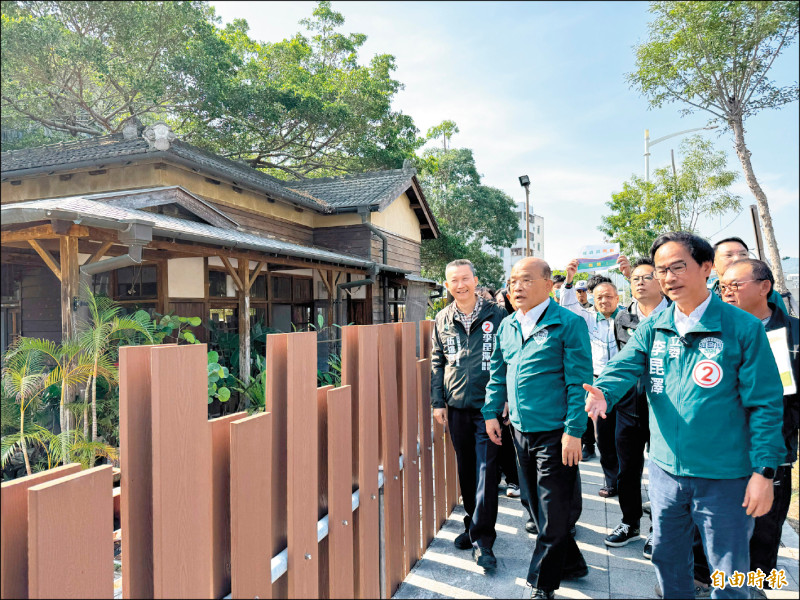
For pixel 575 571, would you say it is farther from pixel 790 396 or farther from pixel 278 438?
pixel 278 438

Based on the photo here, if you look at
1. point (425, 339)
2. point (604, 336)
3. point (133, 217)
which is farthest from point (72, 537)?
point (604, 336)

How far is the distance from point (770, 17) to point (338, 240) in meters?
10.1

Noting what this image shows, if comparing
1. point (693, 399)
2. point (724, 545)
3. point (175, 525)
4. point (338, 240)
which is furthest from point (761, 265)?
point (338, 240)

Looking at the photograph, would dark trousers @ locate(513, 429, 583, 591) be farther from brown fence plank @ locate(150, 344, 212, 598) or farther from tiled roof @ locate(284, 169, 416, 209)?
tiled roof @ locate(284, 169, 416, 209)

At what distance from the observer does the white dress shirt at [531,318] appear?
2.78 m

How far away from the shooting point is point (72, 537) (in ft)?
3.19

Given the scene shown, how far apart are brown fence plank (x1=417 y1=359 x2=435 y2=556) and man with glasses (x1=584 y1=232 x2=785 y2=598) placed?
51.3 inches

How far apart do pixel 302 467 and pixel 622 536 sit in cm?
255

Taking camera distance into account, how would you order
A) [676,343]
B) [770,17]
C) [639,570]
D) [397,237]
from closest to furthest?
1. [676,343]
2. [639,570]
3. [770,17]
4. [397,237]

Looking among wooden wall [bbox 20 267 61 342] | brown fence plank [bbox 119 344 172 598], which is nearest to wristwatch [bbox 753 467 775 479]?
brown fence plank [bbox 119 344 172 598]

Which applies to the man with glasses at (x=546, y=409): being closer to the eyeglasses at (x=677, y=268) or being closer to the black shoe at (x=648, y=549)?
the black shoe at (x=648, y=549)

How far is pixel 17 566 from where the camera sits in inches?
37.3

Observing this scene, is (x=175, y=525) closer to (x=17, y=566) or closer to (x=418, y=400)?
(x=17, y=566)

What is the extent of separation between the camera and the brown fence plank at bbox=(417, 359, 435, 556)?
321 cm
